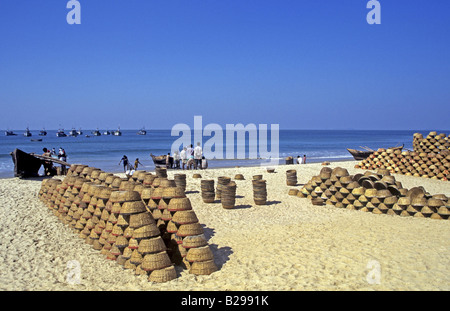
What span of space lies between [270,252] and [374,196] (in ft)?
19.0

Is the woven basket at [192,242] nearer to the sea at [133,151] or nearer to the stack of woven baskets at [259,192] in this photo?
the stack of woven baskets at [259,192]

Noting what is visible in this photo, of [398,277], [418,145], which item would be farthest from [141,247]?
[418,145]

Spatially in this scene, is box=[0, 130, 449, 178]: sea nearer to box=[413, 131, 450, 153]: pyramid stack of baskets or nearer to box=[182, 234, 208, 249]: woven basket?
box=[413, 131, 450, 153]: pyramid stack of baskets

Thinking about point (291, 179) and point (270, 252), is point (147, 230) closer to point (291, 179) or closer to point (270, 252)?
point (270, 252)

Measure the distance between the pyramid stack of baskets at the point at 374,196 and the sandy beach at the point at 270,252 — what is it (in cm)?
37

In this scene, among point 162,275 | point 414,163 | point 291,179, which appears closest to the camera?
point 162,275

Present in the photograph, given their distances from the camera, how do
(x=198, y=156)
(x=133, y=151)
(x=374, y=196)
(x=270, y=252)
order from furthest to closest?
1. (x=133, y=151)
2. (x=198, y=156)
3. (x=374, y=196)
4. (x=270, y=252)

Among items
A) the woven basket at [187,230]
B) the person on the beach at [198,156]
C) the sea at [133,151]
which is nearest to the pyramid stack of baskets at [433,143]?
the person on the beach at [198,156]

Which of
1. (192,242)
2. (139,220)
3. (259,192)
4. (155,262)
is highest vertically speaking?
(139,220)

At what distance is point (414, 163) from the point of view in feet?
64.5

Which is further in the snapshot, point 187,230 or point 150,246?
point 187,230

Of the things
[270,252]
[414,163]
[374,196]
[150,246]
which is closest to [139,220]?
[150,246]

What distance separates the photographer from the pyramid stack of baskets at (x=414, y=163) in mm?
18484
